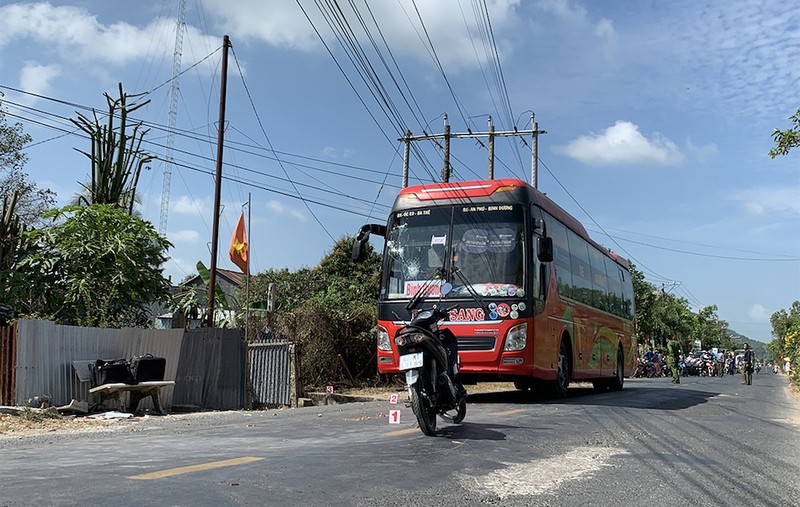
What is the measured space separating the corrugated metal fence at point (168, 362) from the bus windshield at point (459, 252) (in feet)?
16.7

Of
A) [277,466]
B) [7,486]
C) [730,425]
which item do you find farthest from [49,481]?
[730,425]

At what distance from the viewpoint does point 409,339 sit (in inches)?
314

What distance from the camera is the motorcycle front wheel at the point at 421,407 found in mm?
7984

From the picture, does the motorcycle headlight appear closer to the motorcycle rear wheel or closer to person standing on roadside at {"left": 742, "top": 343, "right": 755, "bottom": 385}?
the motorcycle rear wheel

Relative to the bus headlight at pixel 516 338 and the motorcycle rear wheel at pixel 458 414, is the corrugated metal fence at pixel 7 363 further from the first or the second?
the bus headlight at pixel 516 338

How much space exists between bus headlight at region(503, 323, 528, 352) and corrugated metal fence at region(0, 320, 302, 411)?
20.8 feet

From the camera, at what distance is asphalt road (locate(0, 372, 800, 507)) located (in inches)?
202

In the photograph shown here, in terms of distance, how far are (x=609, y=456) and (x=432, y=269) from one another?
621 cm

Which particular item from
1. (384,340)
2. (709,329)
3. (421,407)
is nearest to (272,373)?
(384,340)

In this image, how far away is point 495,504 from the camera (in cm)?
511

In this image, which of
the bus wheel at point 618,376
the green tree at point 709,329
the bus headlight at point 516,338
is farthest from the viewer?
the green tree at point 709,329

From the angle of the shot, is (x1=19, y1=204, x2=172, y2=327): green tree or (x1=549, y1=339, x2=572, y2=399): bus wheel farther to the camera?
(x1=19, y1=204, x2=172, y2=327): green tree

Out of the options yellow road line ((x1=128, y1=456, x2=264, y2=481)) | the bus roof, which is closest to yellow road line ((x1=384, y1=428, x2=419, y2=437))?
yellow road line ((x1=128, y1=456, x2=264, y2=481))

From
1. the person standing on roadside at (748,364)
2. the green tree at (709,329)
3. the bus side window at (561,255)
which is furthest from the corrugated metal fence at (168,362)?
the green tree at (709,329)
